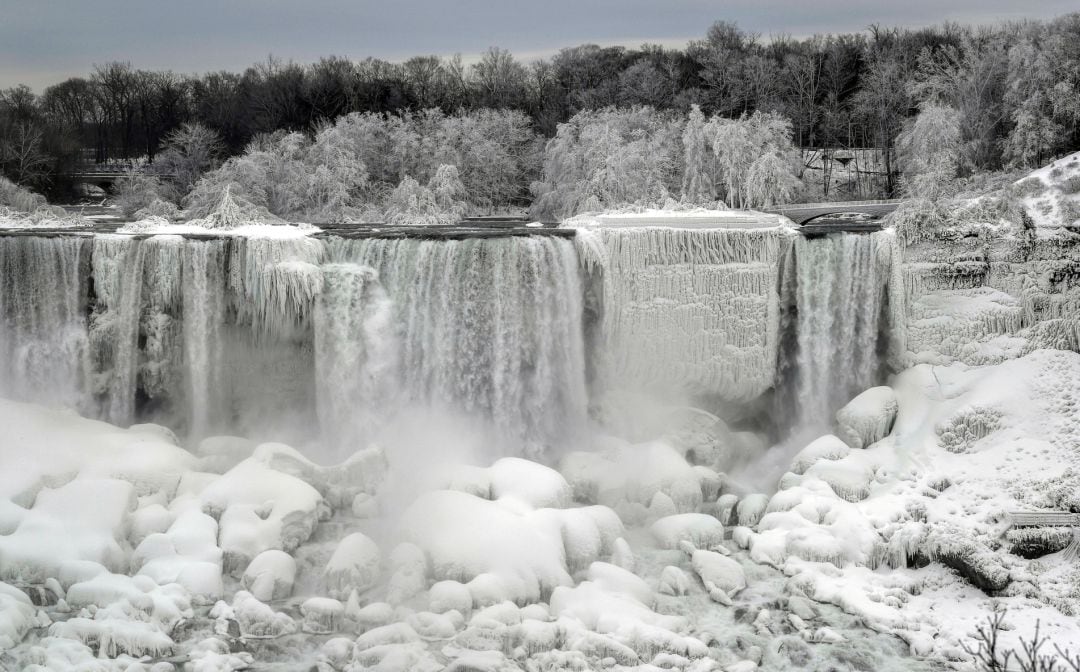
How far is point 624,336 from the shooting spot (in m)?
18.3

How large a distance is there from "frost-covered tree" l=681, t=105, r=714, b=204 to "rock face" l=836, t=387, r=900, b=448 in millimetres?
14981

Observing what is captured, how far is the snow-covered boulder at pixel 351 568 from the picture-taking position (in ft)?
42.4

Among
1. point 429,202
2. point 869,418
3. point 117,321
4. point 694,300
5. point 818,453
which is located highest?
point 429,202

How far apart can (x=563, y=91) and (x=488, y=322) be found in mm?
27584

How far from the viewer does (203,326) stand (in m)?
18.0

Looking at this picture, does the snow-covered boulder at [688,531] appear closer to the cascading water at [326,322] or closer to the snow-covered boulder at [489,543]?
the snow-covered boulder at [489,543]

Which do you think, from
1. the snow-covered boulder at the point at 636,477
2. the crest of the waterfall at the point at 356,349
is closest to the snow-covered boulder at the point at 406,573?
the snow-covered boulder at the point at 636,477

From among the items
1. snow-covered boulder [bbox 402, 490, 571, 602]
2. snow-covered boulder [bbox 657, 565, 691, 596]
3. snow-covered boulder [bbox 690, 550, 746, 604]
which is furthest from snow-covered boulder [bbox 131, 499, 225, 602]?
snow-covered boulder [bbox 690, 550, 746, 604]

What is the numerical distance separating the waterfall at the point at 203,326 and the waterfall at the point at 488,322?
2174 mm

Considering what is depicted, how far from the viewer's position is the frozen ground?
11680 mm

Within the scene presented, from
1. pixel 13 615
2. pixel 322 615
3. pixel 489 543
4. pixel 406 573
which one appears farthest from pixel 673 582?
pixel 13 615

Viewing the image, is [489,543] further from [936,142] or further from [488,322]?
[936,142]

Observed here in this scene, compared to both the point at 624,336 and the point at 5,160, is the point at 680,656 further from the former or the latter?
the point at 5,160

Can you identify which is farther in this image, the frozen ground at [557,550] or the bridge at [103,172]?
the bridge at [103,172]
